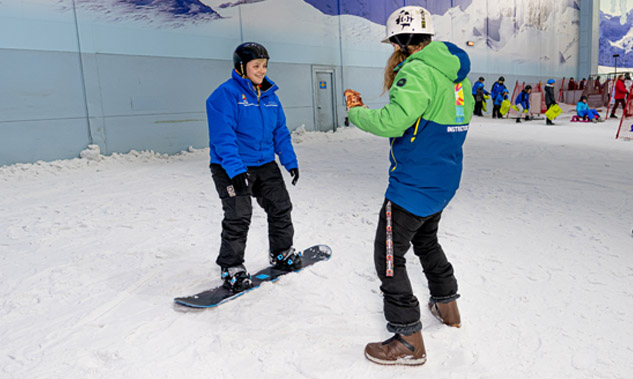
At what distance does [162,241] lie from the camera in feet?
13.3

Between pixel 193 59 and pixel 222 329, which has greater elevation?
pixel 193 59

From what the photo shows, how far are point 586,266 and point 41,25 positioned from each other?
896 cm

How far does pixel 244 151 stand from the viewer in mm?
2951

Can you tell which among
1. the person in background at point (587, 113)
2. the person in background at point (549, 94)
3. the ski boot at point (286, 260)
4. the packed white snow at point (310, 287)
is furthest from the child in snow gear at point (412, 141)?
the person in background at point (587, 113)

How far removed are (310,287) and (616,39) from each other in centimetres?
4022

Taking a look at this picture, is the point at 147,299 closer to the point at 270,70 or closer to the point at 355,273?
the point at 355,273

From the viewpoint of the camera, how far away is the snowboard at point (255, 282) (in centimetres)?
275

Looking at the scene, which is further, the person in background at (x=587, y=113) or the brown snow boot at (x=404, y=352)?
the person in background at (x=587, y=113)

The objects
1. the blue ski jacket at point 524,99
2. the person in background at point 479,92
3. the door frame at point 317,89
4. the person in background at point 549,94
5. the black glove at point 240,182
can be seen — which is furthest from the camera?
the person in background at point 479,92

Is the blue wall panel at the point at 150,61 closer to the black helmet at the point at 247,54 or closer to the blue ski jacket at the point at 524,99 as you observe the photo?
the blue ski jacket at the point at 524,99

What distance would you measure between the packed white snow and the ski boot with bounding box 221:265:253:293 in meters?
0.11

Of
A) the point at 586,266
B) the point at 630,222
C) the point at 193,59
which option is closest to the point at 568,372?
the point at 586,266

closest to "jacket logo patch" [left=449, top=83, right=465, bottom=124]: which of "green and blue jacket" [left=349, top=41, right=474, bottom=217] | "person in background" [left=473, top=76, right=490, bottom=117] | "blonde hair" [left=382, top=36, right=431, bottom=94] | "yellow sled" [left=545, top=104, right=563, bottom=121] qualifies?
"green and blue jacket" [left=349, top=41, right=474, bottom=217]

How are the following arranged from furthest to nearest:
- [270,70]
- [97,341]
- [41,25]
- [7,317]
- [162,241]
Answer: [270,70]
[41,25]
[162,241]
[7,317]
[97,341]
